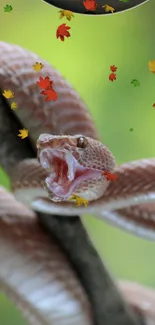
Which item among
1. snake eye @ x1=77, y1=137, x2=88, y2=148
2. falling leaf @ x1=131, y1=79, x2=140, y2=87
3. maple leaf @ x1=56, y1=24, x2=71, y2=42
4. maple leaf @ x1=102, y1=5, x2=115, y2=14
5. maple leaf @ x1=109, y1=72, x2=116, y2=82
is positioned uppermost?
maple leaf @ x1=102, y1=5, x2=115, y2=14

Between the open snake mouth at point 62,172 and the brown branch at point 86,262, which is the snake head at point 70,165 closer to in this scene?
the open snake mouth at point 62,172

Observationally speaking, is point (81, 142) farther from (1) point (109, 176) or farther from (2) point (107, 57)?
(2) point (107, 57)

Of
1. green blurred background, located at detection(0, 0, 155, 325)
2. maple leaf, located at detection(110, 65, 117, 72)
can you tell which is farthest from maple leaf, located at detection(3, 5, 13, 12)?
maple leaf, located at detection(110, 65, 117, 72)

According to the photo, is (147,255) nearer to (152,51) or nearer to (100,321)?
(100,321)

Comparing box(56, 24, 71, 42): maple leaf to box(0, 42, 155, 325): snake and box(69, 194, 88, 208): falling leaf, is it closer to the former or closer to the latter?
box(0, 42, 155, 325): snake

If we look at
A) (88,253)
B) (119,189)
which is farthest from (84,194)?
(88,253)

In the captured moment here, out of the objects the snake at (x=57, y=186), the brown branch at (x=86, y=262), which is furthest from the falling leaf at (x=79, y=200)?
the brown branch at (x=86, y=262)
